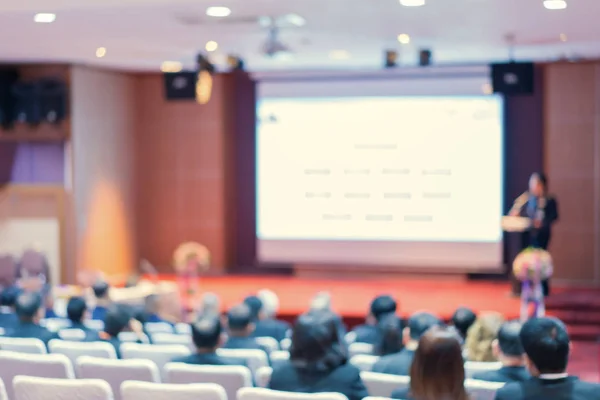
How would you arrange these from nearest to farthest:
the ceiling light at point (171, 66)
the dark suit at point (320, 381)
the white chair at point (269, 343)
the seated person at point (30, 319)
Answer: the dark suit at point (320, 381), the white chair at point (269, 343), the seated person at point (30, 319), the ceiling light at point (171, 66)

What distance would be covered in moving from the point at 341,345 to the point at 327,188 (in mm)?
9078

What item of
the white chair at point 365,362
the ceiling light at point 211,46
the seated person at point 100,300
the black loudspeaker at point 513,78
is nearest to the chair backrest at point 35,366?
the white chair at point 365,362

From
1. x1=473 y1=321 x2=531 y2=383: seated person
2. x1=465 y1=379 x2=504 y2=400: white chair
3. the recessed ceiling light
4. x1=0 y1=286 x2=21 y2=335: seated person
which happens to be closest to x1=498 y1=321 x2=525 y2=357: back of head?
x1=473 y1=321 x2=531 y2=383: seated person

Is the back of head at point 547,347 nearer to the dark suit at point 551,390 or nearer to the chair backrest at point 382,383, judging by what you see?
the dark suit at point 551,390

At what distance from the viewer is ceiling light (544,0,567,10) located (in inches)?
300

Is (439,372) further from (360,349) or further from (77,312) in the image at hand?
(77,312)

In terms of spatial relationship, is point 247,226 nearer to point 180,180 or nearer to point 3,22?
point 180,180

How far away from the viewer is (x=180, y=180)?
14.3 m

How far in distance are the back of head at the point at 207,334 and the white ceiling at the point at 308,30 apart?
3026 mm

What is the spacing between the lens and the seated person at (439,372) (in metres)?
3.30

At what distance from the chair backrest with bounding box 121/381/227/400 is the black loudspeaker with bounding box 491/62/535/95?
7.20 meters

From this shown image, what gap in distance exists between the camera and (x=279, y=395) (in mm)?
3988

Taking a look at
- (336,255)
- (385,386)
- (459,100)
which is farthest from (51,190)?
(385,386)

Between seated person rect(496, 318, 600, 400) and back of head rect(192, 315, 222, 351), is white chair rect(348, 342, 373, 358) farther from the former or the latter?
seated person rect(496, 318, 600, 400)
